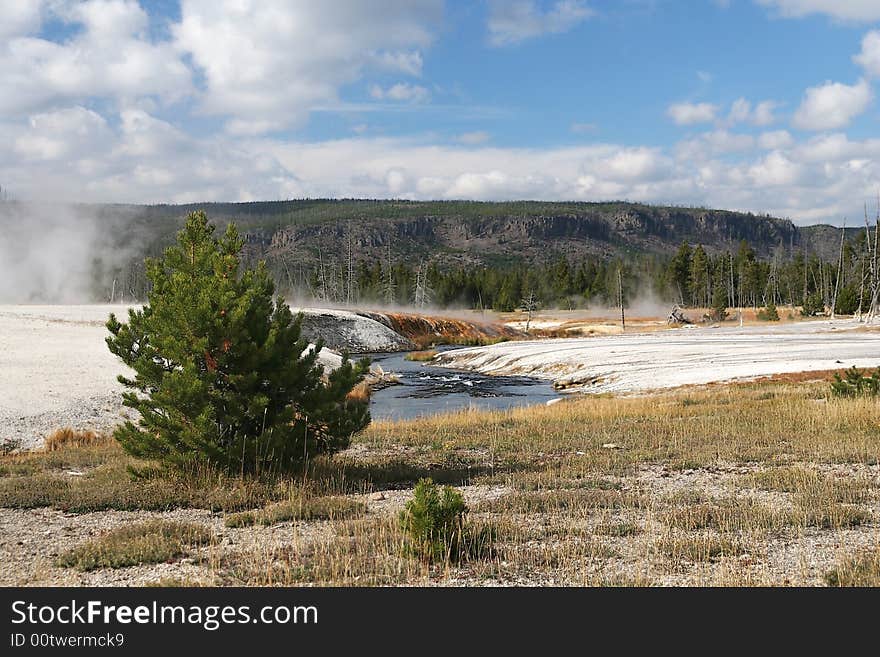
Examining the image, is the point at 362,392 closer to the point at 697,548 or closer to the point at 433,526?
the point at 433,526

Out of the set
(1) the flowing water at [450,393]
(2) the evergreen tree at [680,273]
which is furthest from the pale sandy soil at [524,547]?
(2) the evergreen tree at [680,273]

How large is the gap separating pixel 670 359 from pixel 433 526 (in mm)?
38041

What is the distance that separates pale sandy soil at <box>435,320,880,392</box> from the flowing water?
2148mm

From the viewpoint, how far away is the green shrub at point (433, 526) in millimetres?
8562

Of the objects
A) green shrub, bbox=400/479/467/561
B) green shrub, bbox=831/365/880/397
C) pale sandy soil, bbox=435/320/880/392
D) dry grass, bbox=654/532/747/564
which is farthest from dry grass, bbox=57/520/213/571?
pale sandy soil, bbox=435/320/880/392

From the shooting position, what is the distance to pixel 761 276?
132 m

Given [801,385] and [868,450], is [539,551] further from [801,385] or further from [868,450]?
[801,385]

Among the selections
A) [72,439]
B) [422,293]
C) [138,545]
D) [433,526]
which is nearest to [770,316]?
[422,293]

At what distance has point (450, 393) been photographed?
3962 centimetres

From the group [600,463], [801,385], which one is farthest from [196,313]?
[801,385]

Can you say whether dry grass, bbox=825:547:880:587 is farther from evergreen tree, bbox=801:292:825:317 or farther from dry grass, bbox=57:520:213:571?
evergreen tree, bbox=801:292:825:317

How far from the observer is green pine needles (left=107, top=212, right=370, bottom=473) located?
12.3 meters

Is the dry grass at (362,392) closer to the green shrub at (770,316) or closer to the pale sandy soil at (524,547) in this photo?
the pale sandy soil at (524,547)

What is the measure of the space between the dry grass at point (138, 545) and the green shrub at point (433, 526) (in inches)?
103
